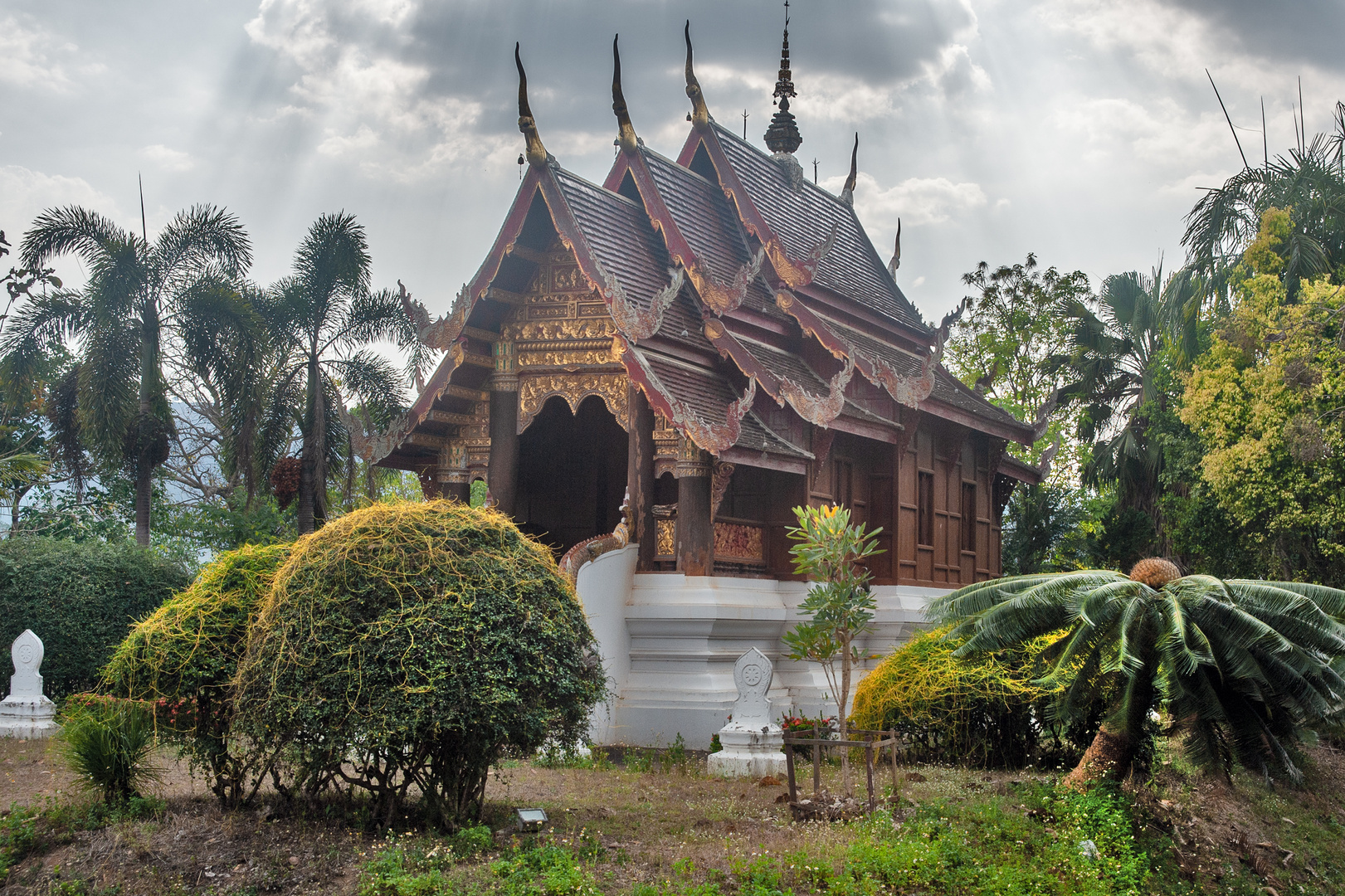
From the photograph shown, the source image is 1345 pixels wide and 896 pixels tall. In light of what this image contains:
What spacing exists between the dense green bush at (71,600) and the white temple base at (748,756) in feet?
26.7

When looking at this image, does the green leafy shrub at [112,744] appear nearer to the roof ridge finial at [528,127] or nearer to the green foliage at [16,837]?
the green foliage at [16,837]

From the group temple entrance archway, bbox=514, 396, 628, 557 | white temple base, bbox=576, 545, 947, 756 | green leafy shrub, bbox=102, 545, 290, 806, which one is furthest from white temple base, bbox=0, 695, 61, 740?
temple entrance archway, bbox=514, 396, 628, 557

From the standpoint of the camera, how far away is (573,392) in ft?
49.7

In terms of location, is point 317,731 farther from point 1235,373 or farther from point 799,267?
point 1235,373

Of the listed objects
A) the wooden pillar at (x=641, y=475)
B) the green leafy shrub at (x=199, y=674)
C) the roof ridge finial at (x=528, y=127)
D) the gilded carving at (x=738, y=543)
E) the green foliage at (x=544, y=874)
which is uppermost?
the roof ridge finial at (x=528, y=127)

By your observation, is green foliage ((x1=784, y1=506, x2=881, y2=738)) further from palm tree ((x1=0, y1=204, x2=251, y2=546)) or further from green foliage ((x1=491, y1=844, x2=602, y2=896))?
palm tree ((x1=0, y1=204, x2=251, y2=546))

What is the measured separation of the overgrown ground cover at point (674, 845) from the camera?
7641 millimetres

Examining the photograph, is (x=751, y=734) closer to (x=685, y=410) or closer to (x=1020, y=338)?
(x=685, y=410)

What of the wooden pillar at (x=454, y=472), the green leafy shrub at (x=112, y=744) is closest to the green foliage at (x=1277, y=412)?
the wooden pillar at (x=454, y=472)

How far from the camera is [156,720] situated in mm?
8789

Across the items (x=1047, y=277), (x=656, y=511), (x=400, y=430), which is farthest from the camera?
(x=1047, y=277)

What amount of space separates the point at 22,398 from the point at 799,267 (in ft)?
49.5

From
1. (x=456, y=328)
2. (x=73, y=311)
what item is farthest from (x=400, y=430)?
(x=73, y=311)

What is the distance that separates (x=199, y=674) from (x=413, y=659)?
176 centimetres
